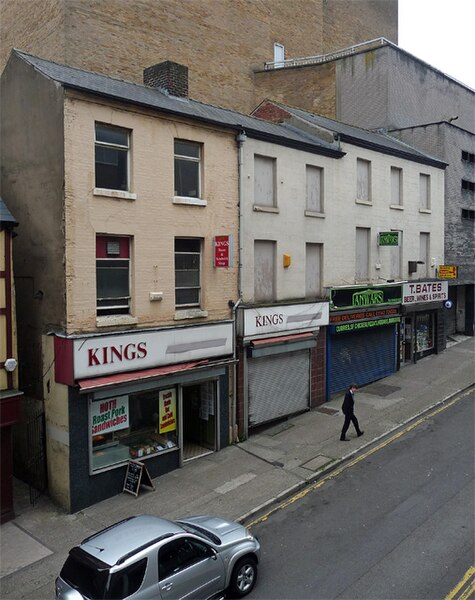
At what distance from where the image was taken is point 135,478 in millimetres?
13188

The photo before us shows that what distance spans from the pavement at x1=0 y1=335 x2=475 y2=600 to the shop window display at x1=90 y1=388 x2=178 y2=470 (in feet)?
3.06

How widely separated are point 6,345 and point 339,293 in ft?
40.0

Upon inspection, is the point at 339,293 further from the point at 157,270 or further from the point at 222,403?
the point at 157,270

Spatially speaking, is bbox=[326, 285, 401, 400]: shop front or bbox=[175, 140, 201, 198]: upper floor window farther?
bbox=[326, 285, 401, 400]: shop front

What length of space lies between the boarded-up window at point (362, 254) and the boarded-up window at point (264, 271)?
5.15 meters

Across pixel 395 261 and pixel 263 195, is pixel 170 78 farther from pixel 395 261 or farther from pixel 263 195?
pixel 395 261

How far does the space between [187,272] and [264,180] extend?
15.2ft

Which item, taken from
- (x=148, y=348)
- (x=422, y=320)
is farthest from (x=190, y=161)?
(x=422, y=320)

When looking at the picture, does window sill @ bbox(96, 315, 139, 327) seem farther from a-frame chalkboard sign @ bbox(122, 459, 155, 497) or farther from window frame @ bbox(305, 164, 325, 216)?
window frame @ bbox(305, 164, 325, 216)

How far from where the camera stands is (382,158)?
2248 centimetres

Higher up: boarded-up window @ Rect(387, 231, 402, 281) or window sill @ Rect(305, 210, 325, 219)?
window sill @ Rect(305, 210, 325, 219)

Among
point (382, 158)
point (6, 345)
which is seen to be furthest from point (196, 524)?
point (382, 158)

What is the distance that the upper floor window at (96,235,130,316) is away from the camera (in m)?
13.4

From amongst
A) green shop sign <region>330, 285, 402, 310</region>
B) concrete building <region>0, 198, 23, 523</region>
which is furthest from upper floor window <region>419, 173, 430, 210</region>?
concrete building <region>0, 198, 23, 523</region>
